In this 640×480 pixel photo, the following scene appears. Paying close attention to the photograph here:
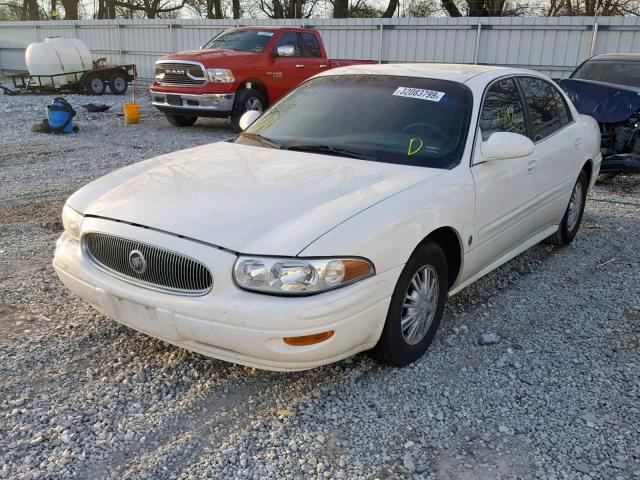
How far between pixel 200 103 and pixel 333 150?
845cm

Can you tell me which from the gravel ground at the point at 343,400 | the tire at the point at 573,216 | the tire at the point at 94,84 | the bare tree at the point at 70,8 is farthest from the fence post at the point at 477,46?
the bare tree at the point at 70,8

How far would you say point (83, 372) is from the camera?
333 centimetres

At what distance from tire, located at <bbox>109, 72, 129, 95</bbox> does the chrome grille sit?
16600 millimetres

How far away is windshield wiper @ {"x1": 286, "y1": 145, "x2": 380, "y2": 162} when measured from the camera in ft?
12.6

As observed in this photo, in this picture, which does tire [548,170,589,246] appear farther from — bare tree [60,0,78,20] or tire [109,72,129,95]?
bare tree [60,0,78,20]

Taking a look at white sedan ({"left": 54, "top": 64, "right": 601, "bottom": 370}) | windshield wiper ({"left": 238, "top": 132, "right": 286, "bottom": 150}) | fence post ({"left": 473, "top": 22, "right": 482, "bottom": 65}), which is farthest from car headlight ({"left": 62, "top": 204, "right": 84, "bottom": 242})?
fence post ({"left": 473, "top": 22, "right": 482, "bottom": 65})

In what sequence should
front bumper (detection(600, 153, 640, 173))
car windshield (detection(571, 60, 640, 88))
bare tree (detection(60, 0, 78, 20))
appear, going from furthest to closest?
1. bare tree (detection(60, 0, 78, 20))
2. car windshield (detection(571, 60, 640, 88))
3. front bumper (detection(600, 153, 640, 173))

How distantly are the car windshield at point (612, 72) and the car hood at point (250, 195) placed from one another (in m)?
7.19

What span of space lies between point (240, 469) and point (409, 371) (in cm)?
120

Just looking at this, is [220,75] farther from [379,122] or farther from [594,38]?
[594,38]

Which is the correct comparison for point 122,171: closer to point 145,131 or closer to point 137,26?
point 145,131

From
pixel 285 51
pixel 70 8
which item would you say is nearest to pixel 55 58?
pixel 285 51

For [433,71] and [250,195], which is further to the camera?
[433,71]

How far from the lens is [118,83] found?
18.6 m
